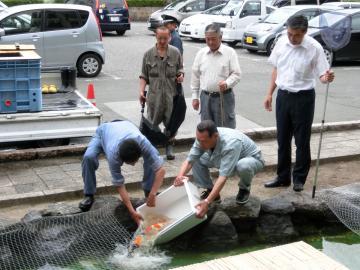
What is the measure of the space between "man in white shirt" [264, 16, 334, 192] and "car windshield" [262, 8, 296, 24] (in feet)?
38.3

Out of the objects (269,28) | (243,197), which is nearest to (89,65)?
(269,28)

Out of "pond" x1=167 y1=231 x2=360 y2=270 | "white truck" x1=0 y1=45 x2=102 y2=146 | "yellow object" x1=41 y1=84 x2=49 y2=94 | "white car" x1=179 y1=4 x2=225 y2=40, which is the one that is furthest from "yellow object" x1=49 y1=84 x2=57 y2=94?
"white car" x1=179 y1=4 x2=225 y2=40

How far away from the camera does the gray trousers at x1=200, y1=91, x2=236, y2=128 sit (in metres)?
6.90

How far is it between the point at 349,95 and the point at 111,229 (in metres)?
8.20

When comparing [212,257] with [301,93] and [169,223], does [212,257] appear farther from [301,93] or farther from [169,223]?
[301,93]

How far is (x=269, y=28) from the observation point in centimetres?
1770

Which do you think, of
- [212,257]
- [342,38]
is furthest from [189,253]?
[342,38]

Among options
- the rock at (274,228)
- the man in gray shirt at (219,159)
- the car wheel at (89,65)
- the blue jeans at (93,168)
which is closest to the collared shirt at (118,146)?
the blue jeans at (93,168)

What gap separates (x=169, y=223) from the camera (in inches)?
223

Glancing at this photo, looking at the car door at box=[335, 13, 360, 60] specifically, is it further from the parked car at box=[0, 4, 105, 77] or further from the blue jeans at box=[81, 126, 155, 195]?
the blue jeans at box=[81, 126, 155, 195]

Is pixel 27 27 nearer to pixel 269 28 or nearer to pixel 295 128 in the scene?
pixel 269 28

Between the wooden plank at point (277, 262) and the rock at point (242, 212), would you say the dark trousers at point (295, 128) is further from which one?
the wooden plank at point (277, 262)

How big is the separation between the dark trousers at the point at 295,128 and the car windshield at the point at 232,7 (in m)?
14.1

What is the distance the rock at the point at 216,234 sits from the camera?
5762mm
